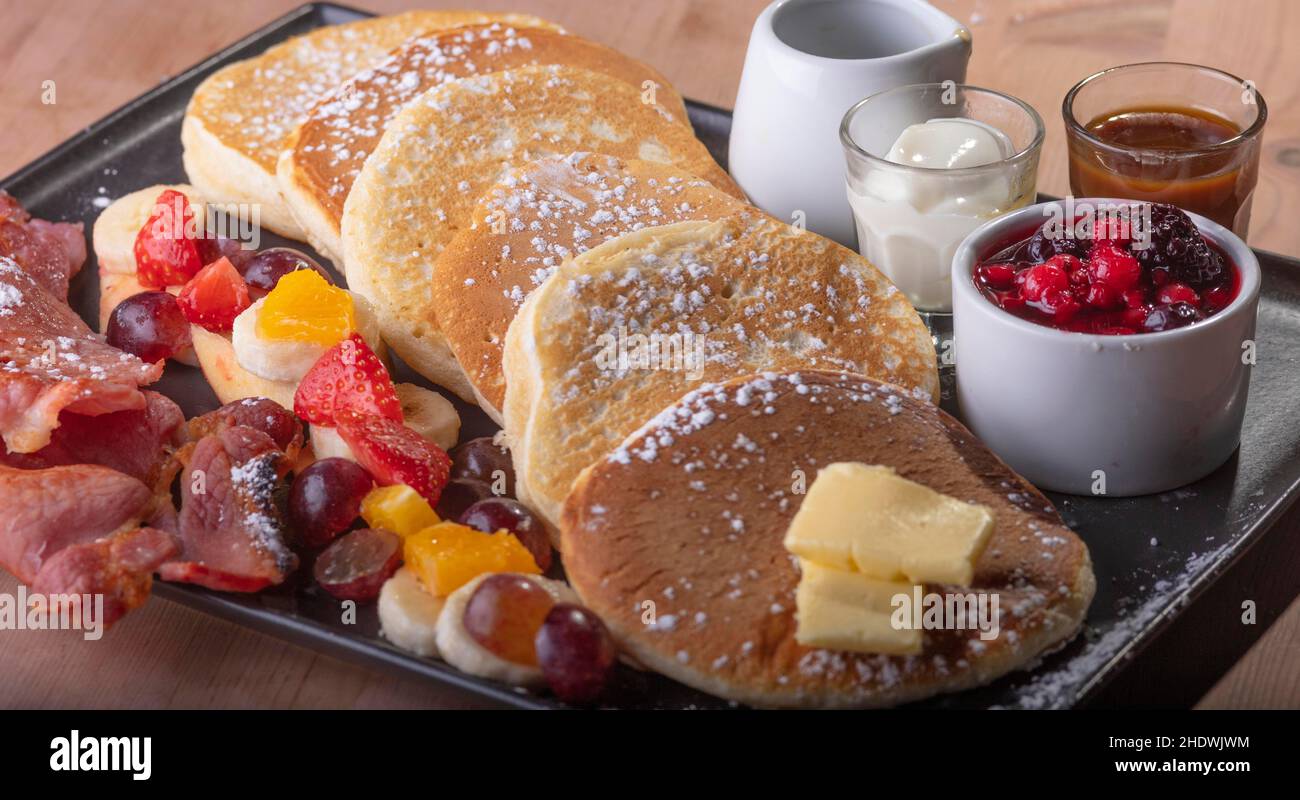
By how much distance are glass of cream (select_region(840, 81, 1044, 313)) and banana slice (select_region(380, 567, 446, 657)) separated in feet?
3.72

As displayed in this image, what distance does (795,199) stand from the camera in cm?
290

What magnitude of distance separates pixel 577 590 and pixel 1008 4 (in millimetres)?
2831

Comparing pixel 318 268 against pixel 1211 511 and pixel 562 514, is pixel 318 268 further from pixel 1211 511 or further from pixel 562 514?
pixel 1211 511

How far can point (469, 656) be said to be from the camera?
190 centimetres

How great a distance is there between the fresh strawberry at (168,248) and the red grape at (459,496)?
80 centimetres

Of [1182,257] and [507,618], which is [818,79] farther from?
[507,618]

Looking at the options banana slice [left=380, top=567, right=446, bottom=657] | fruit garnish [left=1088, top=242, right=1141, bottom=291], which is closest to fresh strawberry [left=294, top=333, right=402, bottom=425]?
banana slice [left=380, top=567, right=446, bottom=657]

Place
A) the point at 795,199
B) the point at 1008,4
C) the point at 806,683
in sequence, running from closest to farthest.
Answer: the point at 806,683 → the point at 795,199 → the point at 1008,4

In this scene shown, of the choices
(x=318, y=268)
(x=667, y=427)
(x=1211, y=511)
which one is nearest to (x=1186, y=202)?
(x=1211, y=511)

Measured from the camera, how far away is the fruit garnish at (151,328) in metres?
2.54

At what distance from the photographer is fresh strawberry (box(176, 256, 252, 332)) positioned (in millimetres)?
2486

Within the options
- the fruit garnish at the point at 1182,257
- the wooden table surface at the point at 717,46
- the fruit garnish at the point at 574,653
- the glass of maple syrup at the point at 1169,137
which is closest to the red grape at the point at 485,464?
the fruit garnish at the point at 574,653

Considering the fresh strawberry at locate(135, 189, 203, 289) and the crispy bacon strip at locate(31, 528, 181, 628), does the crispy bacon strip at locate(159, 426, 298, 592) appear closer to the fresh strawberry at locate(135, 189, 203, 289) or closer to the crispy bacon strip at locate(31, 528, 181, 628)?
the crispy bacon strip at locate(31, 528, 181, 628)

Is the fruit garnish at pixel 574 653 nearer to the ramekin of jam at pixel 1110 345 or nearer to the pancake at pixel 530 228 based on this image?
the pancake at pixel 530 228
